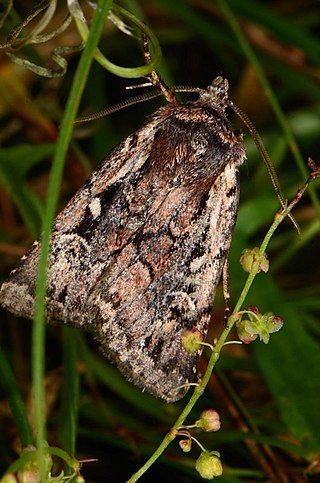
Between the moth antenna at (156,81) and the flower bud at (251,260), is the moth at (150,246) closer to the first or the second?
the moth antenna at (156,81)

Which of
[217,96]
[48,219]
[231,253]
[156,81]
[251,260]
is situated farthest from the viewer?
[231,253]

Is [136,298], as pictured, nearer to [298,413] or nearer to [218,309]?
[298,413]

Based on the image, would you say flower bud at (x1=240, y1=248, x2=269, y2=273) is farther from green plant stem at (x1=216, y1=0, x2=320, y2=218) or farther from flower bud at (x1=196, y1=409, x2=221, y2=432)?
green plant stem at (x1=216, y1=0, x2=320, y2=218)

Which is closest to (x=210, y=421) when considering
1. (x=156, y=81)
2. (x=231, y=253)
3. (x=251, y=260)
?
(x=251, y=260)

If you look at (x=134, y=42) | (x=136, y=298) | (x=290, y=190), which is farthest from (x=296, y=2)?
(x=136, y=298)

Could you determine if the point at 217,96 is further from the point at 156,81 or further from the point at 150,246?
the point at 150,246

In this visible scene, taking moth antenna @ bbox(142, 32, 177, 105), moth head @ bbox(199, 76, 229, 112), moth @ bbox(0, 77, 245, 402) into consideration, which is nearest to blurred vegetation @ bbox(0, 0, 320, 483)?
moth @ bbox(0, 77, 245, 402)

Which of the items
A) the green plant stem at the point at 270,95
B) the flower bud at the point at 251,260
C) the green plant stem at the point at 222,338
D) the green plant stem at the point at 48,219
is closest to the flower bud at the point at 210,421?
the green plant stem at the point at 222,338

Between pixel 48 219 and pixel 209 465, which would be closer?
pixel 48 219
